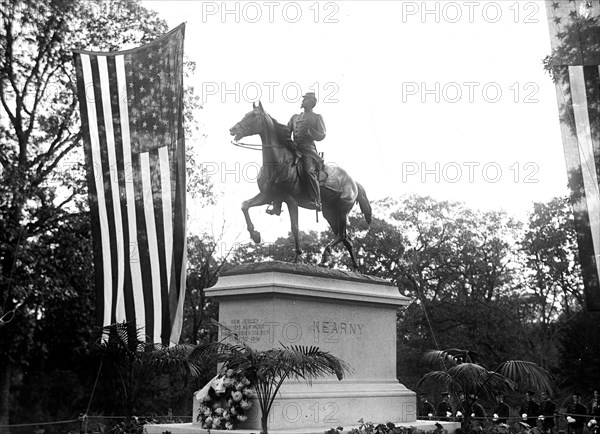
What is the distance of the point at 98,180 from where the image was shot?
1534cm

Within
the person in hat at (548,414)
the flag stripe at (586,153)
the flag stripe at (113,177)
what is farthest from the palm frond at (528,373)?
the flag stripe at (113,177)

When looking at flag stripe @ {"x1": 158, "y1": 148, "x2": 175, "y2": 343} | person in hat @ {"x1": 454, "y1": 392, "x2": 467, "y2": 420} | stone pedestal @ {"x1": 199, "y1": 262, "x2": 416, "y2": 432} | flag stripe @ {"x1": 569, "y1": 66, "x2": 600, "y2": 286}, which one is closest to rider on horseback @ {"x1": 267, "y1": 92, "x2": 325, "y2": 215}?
stone pedestal @ {"x1": 199, "y1": 262, "x2": 416, "y2": 432}

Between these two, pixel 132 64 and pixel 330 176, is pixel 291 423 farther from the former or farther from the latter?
pixel 132 64

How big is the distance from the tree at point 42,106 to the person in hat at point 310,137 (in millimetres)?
12403

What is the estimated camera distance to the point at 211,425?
37.2 ft

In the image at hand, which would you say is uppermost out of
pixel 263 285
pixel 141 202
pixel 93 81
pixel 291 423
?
pixel 93 81

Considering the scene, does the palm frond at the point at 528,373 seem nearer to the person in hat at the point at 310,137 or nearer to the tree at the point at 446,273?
the person in hat at the point at 310,137

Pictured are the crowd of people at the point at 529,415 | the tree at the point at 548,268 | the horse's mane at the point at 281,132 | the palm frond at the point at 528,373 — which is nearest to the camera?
the palm frond at the point at 528,373

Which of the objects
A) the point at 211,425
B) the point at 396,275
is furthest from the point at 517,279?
the point at 211,425

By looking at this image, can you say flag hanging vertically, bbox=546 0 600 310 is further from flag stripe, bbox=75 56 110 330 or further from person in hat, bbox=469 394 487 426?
flag stripe, bbox=75 56 110 330

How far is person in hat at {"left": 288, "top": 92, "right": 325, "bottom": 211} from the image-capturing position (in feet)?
45.0

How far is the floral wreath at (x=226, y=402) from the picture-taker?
11.2 meters

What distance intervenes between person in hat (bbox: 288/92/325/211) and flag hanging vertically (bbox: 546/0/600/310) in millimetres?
4230

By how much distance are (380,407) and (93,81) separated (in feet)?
27.6
